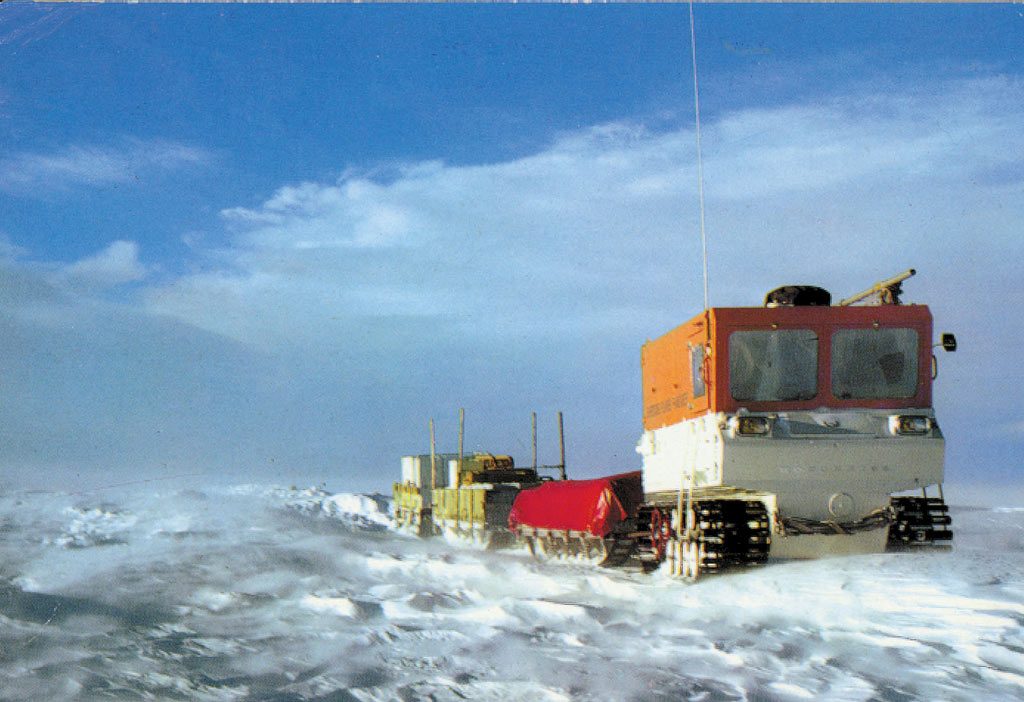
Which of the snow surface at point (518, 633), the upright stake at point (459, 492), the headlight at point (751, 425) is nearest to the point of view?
the snow surface at point (518, 633)

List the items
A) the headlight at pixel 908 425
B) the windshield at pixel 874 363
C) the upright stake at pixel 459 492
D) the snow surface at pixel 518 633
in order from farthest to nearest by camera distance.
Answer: the upright stake at pixel 459 492
the windshield at pixel 874 363
the headlight at pixel 908 425
the snow surface at pixel 518 633

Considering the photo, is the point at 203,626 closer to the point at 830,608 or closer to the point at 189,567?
the point at 189,567

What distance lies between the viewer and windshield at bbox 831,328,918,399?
37.9 ft

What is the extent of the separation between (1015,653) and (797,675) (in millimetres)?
2034

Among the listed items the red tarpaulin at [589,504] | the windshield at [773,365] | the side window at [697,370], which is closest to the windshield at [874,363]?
the windshield at [773,365]

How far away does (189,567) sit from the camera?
1314cm

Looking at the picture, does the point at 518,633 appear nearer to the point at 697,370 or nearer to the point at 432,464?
the point at 697,370

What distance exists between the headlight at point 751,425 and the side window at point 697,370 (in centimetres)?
69

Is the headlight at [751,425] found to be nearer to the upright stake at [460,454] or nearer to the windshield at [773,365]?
the windshield at [773,365]

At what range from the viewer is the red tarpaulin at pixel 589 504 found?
45.3 feet

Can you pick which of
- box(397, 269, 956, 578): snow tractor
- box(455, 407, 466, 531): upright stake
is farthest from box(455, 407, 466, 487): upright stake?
box(397, 269, 956, 578): snow tractor

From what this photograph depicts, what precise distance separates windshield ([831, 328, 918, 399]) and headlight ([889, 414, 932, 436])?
0.36 m

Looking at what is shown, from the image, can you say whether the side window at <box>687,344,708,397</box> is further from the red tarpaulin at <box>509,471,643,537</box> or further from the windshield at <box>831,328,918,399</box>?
the red tarpaulin at <box>509,471,643,537</box>

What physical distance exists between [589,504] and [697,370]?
3.65 meters
